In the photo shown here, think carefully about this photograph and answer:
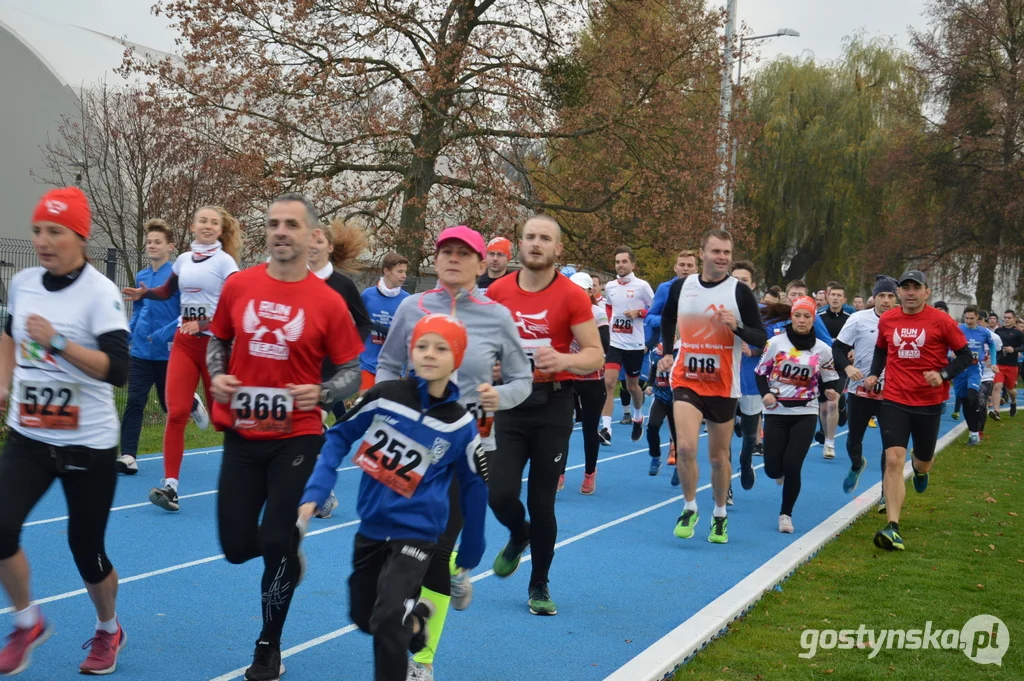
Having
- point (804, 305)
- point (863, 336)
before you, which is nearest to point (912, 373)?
point (804, 305)

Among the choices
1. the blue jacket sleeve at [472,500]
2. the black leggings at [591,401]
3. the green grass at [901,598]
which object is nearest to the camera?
the blue jacket sleeve at [472,500]

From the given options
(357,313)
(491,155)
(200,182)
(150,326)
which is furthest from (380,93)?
(357,313)

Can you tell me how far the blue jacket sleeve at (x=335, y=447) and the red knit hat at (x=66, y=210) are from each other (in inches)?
57.7

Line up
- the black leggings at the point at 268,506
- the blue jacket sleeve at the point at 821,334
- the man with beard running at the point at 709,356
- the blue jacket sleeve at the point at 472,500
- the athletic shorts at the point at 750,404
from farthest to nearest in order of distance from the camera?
the athletic shorts at the point at 750,404
the blue jacket sleeve at the point at 821,334
the man with beard running at the point at 709,356
the black leggings at the point at 268,506
the blue jacket sleeve at the point at 472,500

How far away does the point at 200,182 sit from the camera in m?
21.2

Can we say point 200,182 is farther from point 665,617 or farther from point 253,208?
point 665,617

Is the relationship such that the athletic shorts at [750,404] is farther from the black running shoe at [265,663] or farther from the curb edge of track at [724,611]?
the black running shoe at [265,663]

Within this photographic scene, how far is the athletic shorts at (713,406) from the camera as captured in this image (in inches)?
335

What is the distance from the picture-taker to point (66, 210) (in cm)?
475

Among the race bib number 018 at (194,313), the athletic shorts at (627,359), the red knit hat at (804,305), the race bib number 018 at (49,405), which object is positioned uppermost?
the red knit hat at (804,305)

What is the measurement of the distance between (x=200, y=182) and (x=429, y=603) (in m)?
18.0

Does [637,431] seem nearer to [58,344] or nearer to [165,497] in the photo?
[165,497]

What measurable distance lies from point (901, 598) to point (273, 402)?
15.3 ft

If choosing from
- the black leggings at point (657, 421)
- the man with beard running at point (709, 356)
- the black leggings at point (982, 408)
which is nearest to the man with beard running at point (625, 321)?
the black leggings at point (657, 421)
